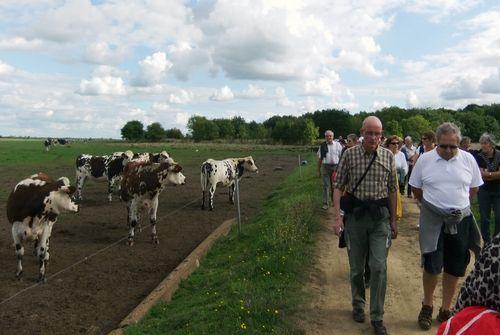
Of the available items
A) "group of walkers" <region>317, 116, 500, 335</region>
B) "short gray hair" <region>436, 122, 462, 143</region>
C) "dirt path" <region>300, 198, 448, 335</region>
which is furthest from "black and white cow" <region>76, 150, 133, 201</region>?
"short gray hair" <region>436, 122, 462, 143</region>

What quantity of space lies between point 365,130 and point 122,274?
221 inches

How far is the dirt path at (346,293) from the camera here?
5.45m

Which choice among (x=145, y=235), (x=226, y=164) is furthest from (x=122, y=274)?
(x=226, y=164)

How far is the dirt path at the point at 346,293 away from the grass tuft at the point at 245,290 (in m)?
0.24

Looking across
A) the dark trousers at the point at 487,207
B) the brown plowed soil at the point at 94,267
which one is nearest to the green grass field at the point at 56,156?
the brown plowed soil at the point at 94,267

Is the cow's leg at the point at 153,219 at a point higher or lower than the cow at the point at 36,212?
lower

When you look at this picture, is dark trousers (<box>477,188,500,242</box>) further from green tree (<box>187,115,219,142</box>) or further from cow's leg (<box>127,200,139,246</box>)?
green tree (<box>187,115,219,142</box>)

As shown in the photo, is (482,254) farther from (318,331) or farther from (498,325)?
(318,331)

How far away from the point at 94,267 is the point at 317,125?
333 feet

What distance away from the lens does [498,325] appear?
2061mm

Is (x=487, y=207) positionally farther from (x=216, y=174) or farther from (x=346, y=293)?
(x=216, y=174)

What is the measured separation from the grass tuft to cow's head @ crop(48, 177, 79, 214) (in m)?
2.62

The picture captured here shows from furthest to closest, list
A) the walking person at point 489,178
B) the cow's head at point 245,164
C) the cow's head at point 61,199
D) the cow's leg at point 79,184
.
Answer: the cow's head at point 245,164 < the cow's leg at point 79,184 < the cow's head at point 61,199 < the walking person at point 489,178

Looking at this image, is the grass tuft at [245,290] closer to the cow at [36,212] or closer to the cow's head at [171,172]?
the cow's head at [171,172]
